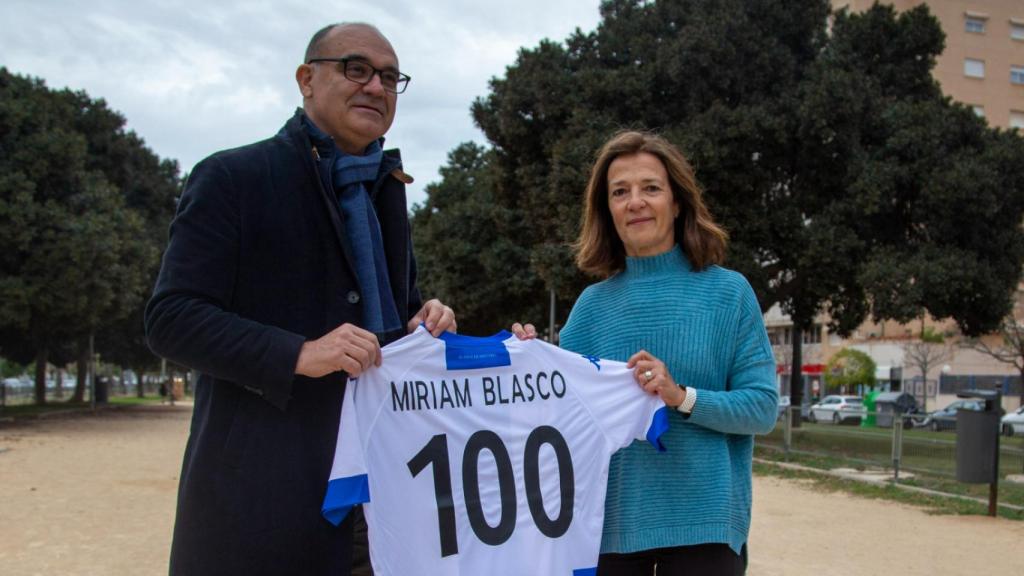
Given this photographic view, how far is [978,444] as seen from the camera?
11680mm

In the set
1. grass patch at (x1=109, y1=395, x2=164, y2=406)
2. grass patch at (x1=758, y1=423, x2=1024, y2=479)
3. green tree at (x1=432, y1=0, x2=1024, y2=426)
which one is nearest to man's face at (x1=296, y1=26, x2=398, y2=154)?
grass patch at (x1=758, y1=423, x2=1024, y2=479)

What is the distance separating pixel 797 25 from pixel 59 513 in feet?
62.7

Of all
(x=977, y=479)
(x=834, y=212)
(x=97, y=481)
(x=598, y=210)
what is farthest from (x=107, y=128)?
(x=598, y=210)

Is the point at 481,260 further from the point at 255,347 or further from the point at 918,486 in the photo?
the point at 255,347

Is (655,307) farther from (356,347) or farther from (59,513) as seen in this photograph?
(59,513)

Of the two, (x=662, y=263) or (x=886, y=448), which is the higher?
(x=662, y=263)

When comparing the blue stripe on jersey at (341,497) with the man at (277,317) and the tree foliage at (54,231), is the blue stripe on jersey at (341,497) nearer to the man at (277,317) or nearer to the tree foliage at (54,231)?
the man at (277,317)

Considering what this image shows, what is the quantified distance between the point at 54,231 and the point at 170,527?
18.8 meters

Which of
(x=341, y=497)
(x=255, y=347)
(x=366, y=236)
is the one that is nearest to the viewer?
(x=255, y=347)

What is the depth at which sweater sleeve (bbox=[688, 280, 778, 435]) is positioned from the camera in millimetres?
2900

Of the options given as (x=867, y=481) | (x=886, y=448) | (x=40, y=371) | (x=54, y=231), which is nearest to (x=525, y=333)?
(x=867, y=481)

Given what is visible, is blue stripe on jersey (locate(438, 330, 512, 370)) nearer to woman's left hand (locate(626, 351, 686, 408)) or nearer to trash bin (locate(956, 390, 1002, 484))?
woman's left hand (locate(626, 351, 686, 408))

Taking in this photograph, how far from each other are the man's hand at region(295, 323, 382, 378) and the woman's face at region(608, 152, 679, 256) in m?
1.13

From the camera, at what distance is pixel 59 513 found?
1053 centimetres
